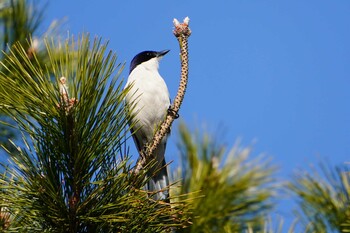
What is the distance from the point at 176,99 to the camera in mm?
1946

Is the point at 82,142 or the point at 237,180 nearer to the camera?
the point at 82,142

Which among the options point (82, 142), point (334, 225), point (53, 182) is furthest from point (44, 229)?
point (334, 225)

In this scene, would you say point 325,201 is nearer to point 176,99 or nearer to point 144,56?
point 176,99

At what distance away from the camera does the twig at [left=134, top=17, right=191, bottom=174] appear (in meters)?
1.92

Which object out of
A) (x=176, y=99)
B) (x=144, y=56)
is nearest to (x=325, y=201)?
(x=176, y=99)

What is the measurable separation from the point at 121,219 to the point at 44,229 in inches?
9.1

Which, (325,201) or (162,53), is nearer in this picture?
(325,201)

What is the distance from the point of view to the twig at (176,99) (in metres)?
1.92

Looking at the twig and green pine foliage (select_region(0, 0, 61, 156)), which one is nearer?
the twig

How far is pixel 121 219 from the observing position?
172 centimetres

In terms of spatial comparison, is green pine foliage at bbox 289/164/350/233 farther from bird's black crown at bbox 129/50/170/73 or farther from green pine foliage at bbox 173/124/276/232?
bird's black crown at bbox 129/50/170/73

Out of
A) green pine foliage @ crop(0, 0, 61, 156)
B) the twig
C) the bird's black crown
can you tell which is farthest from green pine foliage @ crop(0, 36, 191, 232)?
the bird's black crown

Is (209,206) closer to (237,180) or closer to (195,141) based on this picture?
(237,180)

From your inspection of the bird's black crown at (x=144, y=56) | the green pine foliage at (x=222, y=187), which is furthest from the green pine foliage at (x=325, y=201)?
the bird's black crown at (x=144, y=56)
